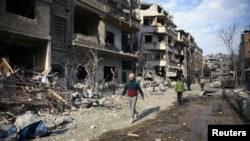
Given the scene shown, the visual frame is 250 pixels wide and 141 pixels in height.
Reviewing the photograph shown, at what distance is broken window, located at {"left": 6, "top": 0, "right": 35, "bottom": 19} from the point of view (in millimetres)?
17422

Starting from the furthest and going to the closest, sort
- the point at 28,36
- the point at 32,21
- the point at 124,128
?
1. the point at 32,21
2. the point at 28,36
3. the point at 124,128

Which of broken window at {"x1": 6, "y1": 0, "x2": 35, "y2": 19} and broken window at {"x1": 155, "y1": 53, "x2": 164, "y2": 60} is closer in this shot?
broken window at {"x1": 6, "y1": 0, "x2": 35, "y2": 19}

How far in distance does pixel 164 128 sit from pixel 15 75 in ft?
25.5

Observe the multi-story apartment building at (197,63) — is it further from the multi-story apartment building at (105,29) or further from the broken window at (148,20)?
the multi-story apartment building at (105,29)

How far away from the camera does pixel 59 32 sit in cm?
2016

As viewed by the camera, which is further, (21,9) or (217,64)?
(217,64)

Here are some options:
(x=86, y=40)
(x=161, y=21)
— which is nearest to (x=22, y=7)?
(x=86, y=40)

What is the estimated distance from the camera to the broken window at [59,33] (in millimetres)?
19641

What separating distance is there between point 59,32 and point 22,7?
3.14 m

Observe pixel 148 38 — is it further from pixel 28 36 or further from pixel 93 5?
pixel 28 36

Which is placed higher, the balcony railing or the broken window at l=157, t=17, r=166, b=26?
the broken window at l=157, t=17, r=166, b=26

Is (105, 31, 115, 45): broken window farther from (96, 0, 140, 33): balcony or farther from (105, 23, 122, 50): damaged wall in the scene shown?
(96, 0, 140, 33): balcony

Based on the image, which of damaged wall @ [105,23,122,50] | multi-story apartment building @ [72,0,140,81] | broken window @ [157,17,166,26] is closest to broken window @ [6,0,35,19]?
multi-story apartment building @ [72,0,140,81]

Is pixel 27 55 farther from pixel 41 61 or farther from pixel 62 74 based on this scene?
pixel 62 74
